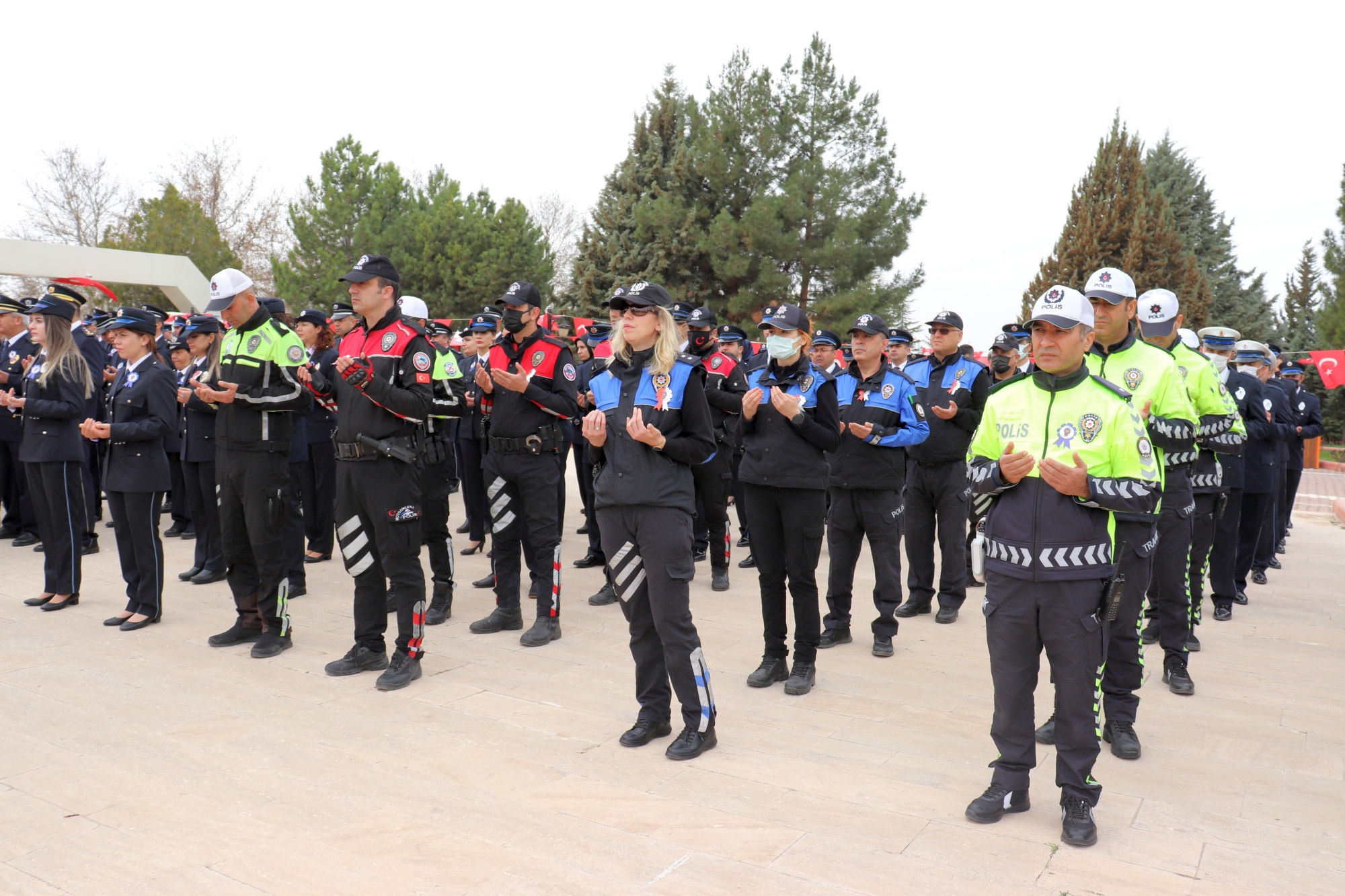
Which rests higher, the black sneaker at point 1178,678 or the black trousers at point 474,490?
the black trousers at point 474,490

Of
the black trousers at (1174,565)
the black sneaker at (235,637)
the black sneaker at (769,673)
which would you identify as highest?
the black trousers at (1174,565)

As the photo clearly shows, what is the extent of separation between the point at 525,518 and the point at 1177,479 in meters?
3.95

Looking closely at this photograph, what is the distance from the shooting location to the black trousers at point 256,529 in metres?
5.64

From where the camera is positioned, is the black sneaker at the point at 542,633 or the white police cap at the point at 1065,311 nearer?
the white police cap at the point at 1065,311

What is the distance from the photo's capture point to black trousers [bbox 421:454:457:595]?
21.8ft

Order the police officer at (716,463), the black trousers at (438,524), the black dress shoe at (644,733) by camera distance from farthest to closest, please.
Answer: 1. the police officer at (716,463)
2. the black trousers at (438,524)
3. the black dress shoe at (644,733)

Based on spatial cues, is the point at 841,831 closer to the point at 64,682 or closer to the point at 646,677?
the point at 646,677

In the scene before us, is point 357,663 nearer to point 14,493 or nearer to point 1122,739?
point 1122,739

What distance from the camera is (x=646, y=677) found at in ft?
14.7

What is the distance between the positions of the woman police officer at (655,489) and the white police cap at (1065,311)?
1.53 meters

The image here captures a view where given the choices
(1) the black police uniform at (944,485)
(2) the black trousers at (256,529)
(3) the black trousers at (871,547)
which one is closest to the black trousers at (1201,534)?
(1) the black police uniform at (944,485)

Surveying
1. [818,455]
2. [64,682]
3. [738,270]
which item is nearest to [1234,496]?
[818,455]

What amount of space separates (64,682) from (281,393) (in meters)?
2.02

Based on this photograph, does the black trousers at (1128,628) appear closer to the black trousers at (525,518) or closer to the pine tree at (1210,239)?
the black trousers at (525,518)
